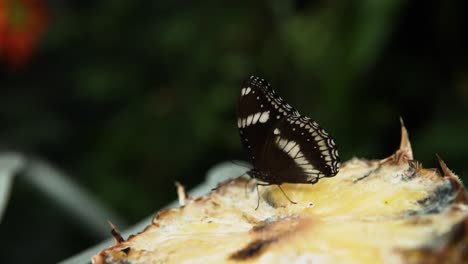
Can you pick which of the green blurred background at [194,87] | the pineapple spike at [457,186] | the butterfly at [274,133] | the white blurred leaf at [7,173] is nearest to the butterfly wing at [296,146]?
the butterfly at [274,133]

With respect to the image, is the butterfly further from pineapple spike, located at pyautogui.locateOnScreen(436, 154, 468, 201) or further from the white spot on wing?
pineapple spike, located at pyautogui.locateOnScreen(436, 154, 468, 201)

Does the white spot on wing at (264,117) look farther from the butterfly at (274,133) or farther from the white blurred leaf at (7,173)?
the white blurred leaf at (7,173)

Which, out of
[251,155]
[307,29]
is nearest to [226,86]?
[307,29]

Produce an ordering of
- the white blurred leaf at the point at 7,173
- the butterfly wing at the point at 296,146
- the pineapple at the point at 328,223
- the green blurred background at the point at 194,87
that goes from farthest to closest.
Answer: the green blurred background at the point at 194,87 → the white blurred leaf at the point at 7,173 → the butterfly wing at the point at 296,146 → the pineapple at the point at 328,223

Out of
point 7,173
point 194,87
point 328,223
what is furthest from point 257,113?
point 194,87

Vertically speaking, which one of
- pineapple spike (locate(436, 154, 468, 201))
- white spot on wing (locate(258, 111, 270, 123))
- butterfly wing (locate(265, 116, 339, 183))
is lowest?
pineapple spike (locate(436, 154, 468, 201))

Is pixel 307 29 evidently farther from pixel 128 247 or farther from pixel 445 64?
pixel 128 247

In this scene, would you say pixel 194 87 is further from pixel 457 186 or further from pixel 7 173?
pixel 457 186

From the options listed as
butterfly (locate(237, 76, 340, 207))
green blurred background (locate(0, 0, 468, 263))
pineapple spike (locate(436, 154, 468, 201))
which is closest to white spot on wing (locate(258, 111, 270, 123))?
butterfly (locate(237, 76, 340, 207))
